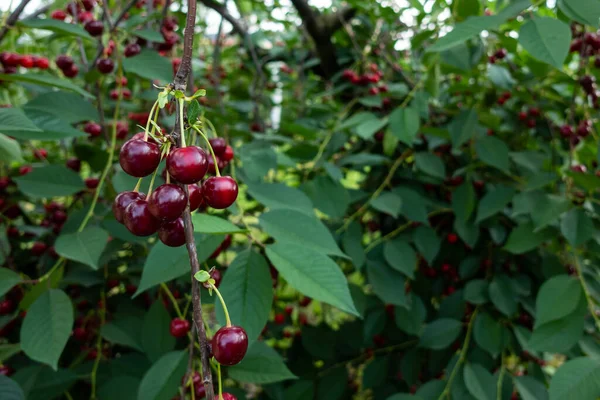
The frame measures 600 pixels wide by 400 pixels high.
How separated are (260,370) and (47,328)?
0.35 m

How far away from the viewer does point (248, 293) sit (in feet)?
2.35

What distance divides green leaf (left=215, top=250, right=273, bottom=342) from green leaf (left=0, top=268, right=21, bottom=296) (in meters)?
0.38

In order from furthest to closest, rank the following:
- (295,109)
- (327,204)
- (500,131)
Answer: (295,109)
(500,131)
(327,204)

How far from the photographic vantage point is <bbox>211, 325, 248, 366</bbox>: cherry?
50 centimetres

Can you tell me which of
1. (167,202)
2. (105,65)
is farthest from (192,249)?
(105,65)

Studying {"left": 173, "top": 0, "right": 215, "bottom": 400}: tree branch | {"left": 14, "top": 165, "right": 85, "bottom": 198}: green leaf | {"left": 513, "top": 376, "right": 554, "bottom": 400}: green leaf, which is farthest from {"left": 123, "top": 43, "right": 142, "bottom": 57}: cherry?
{"left": 513, "top": 376, "right": 554, "bottom": 400}: green leaf

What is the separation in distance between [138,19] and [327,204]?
62 centimetres

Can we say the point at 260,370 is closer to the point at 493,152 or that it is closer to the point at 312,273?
the point at 312,273

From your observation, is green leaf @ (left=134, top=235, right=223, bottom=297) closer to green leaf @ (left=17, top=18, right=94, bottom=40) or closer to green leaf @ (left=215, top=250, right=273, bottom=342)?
green leaf @ (left=215, top=250, right=273, bottom=342)

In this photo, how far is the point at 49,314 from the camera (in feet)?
2.65

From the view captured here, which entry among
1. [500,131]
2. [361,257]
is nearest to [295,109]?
[500,131]

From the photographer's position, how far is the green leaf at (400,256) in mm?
1283

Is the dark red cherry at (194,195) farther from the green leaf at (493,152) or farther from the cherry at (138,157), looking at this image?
the green leaf at (493,152)

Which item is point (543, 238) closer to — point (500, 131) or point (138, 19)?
point (500, 131)
